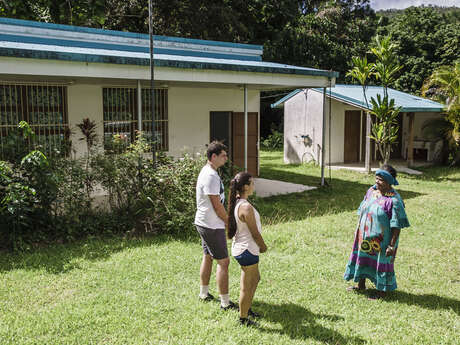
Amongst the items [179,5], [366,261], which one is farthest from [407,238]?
[179,5]

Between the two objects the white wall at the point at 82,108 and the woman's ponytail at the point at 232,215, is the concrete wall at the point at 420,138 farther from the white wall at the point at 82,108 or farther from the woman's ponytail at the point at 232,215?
the woman's ponytail at the point at 232,215

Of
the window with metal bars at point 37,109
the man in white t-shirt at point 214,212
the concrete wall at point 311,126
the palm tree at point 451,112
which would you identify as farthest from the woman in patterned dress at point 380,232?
the palm tree at point 451,112

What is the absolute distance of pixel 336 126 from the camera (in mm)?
16938

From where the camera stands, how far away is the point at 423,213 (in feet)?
30.0

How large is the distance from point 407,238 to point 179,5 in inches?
710

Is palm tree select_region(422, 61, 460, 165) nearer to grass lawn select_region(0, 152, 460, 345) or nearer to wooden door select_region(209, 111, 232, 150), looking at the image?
wooden door select_region(209, 111, 232, 150)

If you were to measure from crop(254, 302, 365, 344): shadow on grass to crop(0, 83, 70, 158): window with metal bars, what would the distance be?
585 centimetres

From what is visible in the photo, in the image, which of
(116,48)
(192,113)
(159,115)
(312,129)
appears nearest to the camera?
(159,115)

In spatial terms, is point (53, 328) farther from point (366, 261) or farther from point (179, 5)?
point (179, 5)

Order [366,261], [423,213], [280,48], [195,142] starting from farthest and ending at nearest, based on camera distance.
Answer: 1. [280,48]
2. [195,142]
3. [423,213]
4. [366,261]

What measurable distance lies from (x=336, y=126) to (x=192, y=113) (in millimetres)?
7573

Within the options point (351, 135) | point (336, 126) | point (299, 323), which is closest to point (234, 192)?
point (299, 323)

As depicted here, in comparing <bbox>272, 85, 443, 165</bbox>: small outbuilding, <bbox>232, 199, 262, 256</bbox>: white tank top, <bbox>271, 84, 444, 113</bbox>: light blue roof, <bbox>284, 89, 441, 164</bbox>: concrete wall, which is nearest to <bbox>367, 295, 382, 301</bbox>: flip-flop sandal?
<bbox>232, 199, 262, 256</bbox>: white tank top

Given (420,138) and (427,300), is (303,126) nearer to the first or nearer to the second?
(420,138)
